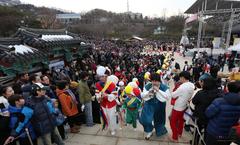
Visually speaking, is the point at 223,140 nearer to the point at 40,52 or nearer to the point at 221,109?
the point at 221,109

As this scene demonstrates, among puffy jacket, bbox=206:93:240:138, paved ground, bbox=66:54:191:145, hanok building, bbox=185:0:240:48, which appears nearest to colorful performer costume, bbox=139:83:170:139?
paved ground, bbox=66:54:191:145

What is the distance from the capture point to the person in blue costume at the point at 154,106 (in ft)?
13.4

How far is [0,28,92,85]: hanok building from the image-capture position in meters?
5.98

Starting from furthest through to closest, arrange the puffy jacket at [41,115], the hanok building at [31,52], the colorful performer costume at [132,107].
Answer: the hanok building at [31,52], the colorful performer costume at [132,107], the puffy jacket at [41,115]

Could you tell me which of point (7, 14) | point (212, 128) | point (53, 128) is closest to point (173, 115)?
point (212, 128)

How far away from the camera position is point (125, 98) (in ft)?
15.6

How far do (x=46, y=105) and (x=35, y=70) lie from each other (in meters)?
4.34

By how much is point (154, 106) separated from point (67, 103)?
74.6 inches

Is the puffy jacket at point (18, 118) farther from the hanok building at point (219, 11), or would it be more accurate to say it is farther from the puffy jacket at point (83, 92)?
the hanok building at point (219, 11)

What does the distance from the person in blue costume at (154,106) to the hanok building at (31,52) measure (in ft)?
13.7

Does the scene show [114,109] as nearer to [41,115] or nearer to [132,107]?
[132,107]

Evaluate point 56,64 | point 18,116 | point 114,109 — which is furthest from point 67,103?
point 56,64

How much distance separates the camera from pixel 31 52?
7008mm

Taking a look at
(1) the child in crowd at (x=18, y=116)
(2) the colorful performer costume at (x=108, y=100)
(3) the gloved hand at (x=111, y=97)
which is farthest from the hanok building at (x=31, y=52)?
(3) the gloved hand at (x=111, y=97)
